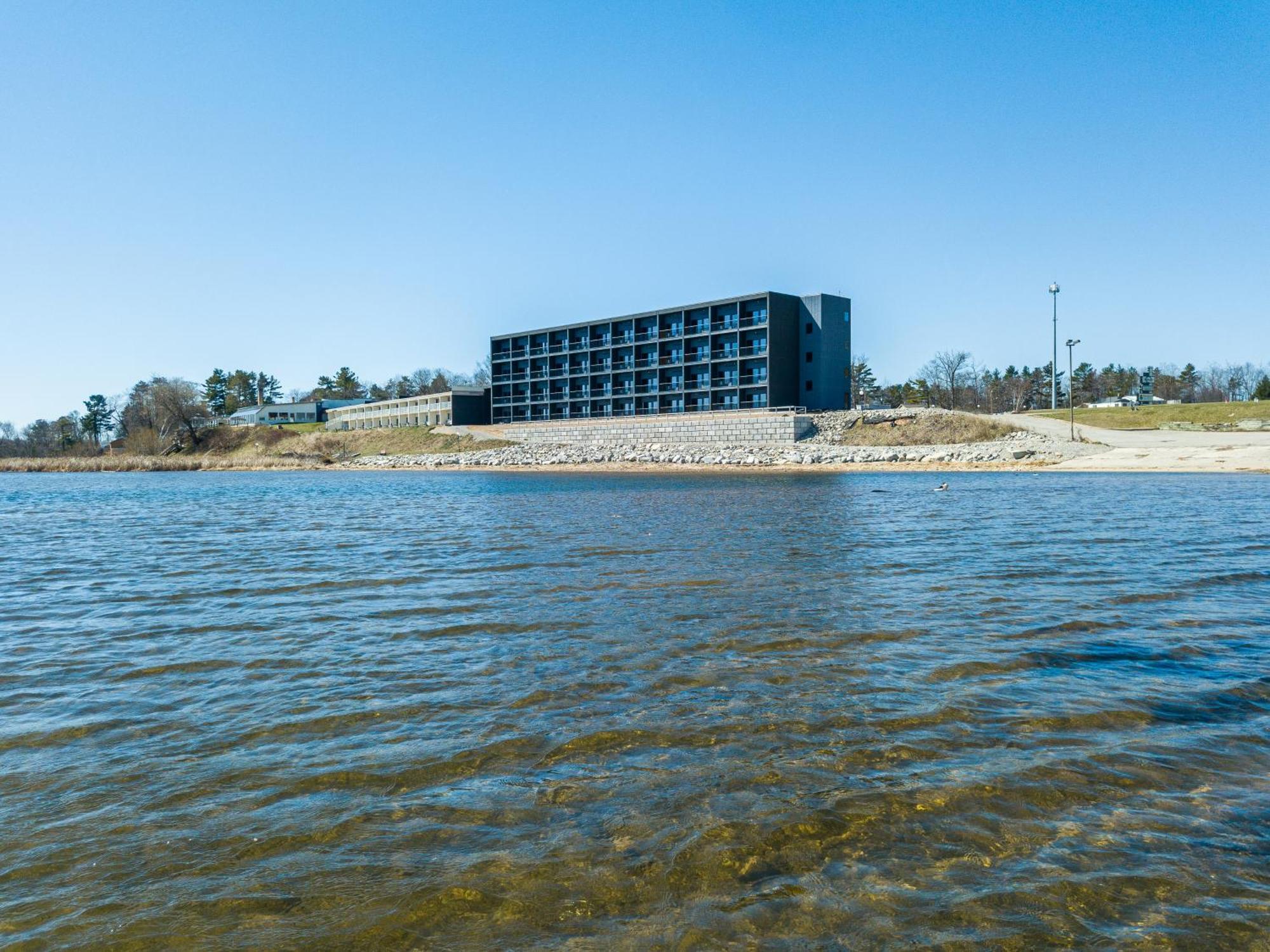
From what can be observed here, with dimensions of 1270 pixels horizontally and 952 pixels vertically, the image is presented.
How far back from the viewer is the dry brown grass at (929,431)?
5888cm

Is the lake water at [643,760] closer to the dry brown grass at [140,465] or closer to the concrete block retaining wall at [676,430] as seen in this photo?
the concrete block retaining wall at [676,430]

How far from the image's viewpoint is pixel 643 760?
5.03 metres

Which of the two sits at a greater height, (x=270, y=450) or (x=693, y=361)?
(x=693, y=361)

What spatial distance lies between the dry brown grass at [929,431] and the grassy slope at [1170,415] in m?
9.41

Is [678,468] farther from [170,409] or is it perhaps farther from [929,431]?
[170,409]

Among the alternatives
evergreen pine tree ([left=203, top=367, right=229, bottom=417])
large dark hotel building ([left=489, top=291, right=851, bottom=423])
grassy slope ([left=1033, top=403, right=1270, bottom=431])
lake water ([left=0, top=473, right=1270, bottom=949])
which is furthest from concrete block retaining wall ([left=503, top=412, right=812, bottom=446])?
evergreen pine tree ([left=203, top=367, right=229, bottom=417])

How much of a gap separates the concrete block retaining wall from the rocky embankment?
175 centimetres

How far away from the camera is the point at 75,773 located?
4.95m

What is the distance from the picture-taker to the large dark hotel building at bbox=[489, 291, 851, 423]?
75.1 meters

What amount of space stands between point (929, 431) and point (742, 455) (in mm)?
14792

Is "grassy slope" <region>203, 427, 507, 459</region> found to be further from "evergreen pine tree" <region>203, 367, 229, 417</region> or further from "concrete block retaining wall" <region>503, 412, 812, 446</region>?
"evergreen pine tree" <region>203, 367, 229, 417</region>

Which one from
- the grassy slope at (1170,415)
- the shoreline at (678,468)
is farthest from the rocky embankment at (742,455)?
the grassy slope at (1170,415)

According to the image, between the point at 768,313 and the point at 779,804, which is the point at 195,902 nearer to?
the point at 779,804

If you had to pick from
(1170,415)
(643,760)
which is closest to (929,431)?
(1170,415)
